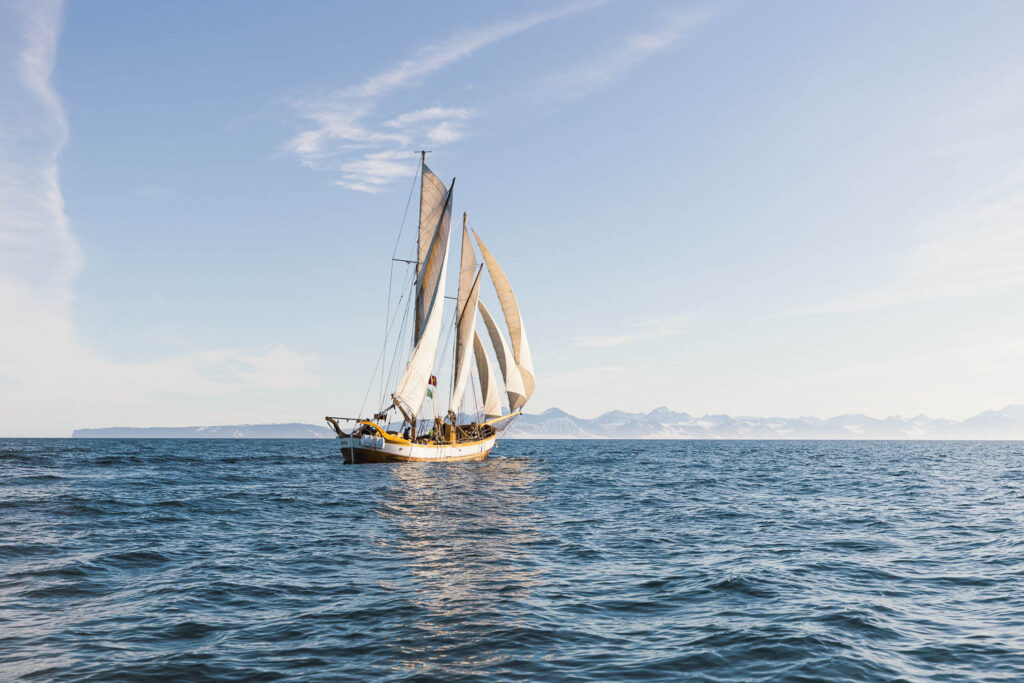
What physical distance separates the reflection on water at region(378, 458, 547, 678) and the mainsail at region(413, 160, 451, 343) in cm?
2690

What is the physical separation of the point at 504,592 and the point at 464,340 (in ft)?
159

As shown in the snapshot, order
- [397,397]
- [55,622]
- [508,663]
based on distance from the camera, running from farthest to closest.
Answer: [397,397]
[55,622]
[508,663]

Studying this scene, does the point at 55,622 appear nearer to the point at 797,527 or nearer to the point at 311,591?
the point at 311,591

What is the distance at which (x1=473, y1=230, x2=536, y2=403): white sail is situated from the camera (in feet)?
201

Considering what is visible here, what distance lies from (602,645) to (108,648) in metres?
7.80

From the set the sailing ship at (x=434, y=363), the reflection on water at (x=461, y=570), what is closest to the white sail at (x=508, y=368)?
the sailing ship at (x=434, y=363)

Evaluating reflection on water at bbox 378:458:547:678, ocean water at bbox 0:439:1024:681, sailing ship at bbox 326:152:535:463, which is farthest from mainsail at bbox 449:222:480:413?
ocean water at bbox 0:439:1024:681

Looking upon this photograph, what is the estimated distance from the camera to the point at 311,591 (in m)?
14.2

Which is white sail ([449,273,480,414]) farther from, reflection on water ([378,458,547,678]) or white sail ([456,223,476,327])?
reflection on water ([378,458,547,678])

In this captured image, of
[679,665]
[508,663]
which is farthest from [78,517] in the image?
[679,665]

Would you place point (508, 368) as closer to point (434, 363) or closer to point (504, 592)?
point (434, 363)

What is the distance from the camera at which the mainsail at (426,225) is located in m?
60.0

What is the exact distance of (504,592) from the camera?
14.3 meters

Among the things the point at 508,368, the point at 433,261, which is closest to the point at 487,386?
the point at 508,368
